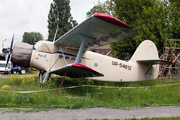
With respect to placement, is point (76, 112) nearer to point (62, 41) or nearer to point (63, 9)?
point (62, 41)

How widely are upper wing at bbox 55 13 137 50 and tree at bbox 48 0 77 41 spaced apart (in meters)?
30.1

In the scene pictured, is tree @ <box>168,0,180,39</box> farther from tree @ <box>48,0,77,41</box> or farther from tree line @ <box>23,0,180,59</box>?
tree @ <box>48,0,77,41</box>

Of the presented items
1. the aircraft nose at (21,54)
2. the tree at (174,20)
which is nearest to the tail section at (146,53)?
the aircraft nose at (21,54)

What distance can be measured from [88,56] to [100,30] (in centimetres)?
282

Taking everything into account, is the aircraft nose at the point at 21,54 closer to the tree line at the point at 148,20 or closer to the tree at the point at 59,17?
the tree line at the point at 148,20

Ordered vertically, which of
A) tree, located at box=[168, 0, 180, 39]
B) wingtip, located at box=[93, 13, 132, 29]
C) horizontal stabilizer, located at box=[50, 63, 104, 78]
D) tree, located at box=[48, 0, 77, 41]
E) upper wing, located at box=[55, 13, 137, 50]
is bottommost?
horizontal stabilizer, located at box=[50, 63, 104, 78]

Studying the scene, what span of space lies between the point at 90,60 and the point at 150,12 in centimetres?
1170

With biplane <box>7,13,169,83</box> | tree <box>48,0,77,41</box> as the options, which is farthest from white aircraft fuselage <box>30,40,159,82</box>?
tree <box>48,0,77,41</box>

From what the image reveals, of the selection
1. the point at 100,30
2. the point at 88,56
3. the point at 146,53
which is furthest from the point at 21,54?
the point at 146,53

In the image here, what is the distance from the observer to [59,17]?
3856 cm

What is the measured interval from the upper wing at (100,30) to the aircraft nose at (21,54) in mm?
1733

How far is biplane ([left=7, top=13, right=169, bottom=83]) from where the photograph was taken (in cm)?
649

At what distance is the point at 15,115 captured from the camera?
4.48 meters

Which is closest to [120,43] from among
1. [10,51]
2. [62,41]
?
[62,41]
